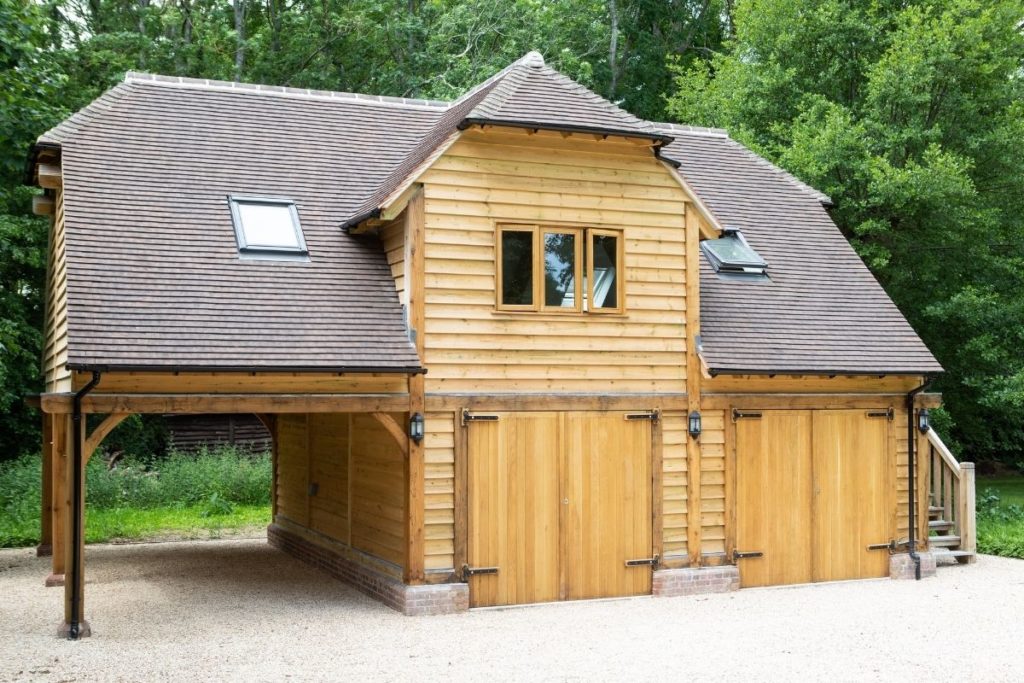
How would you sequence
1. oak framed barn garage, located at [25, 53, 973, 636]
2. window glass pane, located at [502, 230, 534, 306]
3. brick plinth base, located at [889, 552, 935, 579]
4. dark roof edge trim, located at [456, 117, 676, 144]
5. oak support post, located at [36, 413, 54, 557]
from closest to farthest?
oak framed barn garage, located at [25, 53, 973, 636] → dark roof edge trim, located at [456, 117, 676, 144] → window glass pane, located at [502, 230, 534, 306] → brick plinth base, located at [889, 552, 935, 579] → oak support post, located at [36, 413, 54, 557]

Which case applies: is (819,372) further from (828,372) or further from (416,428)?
(416,428)

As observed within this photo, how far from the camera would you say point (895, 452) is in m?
14.4

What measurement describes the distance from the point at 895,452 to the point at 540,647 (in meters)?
6.30

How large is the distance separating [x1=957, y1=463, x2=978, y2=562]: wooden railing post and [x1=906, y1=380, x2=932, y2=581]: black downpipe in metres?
1.53

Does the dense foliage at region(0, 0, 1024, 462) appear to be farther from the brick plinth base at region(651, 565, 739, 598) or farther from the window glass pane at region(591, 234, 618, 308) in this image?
the brick plinth base at region(651, 565, 739, 598)

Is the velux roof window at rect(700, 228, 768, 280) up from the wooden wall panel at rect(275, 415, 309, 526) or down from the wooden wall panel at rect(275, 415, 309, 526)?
up

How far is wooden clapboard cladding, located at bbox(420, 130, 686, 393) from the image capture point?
1230 cm

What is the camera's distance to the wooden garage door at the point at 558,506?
1230cm

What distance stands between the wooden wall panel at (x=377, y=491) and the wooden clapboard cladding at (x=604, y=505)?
6.02 feet

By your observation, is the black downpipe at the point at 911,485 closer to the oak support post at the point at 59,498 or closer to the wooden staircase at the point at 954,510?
the wooden staircase at the point at 954,510

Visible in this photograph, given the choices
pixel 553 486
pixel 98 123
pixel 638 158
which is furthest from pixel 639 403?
pixel 98 123

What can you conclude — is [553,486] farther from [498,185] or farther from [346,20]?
[346,20]

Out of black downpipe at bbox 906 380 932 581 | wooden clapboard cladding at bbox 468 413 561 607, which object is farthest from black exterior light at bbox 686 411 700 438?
black downpipe at bbox 906 380 932 581

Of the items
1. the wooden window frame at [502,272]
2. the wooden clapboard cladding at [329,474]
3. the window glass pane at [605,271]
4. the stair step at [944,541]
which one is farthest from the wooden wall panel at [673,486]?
the stair step at [944,541]
